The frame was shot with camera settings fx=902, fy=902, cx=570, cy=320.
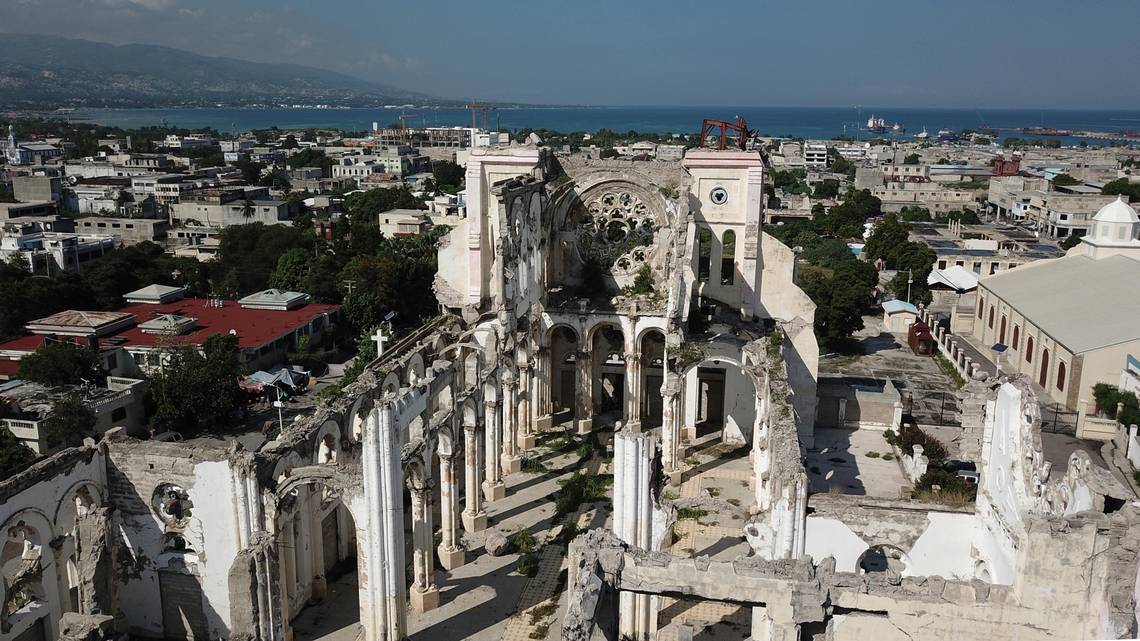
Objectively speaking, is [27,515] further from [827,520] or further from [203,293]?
[203,293]

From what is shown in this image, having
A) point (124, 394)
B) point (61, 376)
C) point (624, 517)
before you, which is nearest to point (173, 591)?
point (624, 517)

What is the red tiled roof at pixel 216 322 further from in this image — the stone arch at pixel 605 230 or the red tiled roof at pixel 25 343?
the stone arch at pixel 605 230

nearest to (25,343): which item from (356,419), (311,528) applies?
(356,419)

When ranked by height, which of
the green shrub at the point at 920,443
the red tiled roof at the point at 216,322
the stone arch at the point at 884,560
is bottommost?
the green shrub at the point at 920,443

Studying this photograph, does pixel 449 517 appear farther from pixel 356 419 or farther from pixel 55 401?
pixel 55 401

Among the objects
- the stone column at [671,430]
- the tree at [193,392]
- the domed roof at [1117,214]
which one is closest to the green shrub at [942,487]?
the stone column at [671,430]
